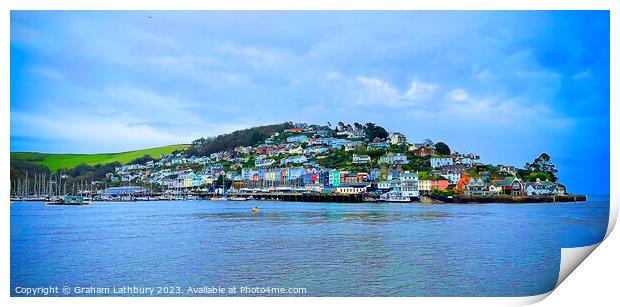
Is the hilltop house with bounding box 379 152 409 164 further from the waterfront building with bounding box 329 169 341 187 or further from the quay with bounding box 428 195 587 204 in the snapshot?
the quay with bounding box 428 195 587 204

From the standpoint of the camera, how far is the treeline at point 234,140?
15.4 metres

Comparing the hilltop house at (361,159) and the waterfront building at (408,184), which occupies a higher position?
the hilltop house at (361,159)

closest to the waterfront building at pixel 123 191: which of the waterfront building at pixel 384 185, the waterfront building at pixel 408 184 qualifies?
the waterfront building at pixel 384 185

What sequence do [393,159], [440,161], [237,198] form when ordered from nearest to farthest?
[440,161], [393,159], [237,198]

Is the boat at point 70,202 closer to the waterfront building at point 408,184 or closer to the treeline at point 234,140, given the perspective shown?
the treeline at point 234,140

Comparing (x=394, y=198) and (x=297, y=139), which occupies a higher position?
(x=297, y=139)

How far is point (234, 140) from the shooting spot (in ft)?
55.5

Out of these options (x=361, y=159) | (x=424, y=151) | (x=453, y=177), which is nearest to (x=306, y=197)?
(x=361, y=159)

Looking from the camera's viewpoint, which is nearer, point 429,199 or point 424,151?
point 429,199

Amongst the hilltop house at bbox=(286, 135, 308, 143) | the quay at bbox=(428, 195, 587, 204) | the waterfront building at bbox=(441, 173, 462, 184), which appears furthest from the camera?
the hilltop house at bbox=(286, 135, 308, 143)

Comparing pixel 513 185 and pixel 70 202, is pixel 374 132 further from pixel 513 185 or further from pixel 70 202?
pixel 70 202

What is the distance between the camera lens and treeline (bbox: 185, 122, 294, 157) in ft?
50.6

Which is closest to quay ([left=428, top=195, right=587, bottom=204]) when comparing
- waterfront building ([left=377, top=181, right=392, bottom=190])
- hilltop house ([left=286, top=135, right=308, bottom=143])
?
waterfront building ([left=377, top=181, right=392, bottom=190])
